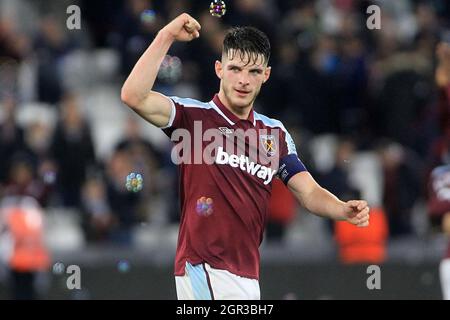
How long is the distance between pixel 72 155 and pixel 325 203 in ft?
25.5

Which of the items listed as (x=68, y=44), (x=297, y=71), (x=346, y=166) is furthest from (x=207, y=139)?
(x=68, y=44)

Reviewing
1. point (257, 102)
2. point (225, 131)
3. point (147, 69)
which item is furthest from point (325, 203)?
point (257, 102)

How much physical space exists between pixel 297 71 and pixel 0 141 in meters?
3.89

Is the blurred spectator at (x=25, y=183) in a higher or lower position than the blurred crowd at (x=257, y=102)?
lower

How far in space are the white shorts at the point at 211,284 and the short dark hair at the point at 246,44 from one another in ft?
4.25

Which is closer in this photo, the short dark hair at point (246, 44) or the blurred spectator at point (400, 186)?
the short dark hair at point (246, 44)

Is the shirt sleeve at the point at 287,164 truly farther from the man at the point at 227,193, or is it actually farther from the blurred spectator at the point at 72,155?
the blurred spectator at the point at 72,155

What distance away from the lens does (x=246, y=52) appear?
7.56m

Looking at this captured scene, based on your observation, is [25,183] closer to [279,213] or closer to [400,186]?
[279,213]

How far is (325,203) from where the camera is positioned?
7809 mm

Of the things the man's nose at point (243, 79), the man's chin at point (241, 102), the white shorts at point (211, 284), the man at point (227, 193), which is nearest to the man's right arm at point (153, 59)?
the man at point (227, 193)

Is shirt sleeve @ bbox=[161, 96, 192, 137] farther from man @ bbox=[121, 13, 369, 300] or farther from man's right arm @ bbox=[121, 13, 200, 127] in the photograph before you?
man's right arm @ bbox=[121, 13, 200, 127]

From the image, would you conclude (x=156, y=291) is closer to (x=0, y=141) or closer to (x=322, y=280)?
(x=322, y=280)

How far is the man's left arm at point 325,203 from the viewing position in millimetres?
7516
